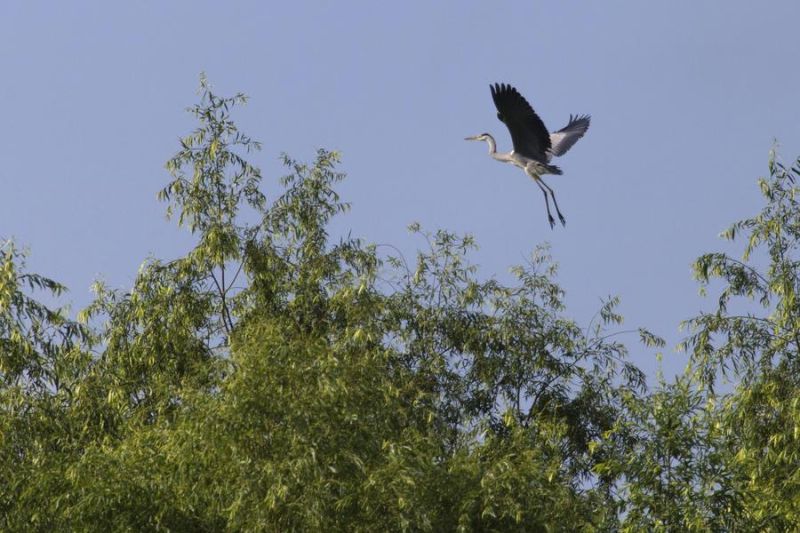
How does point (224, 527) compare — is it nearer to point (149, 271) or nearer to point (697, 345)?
point (149, 271)

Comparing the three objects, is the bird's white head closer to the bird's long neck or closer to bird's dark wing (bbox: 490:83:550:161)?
the bird's long neck

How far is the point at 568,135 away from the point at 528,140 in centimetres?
167

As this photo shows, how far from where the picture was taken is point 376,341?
15.9m

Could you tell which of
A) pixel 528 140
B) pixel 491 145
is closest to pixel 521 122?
pixel 528 140

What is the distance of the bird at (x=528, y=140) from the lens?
1571cm

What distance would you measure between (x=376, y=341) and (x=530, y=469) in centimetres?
447

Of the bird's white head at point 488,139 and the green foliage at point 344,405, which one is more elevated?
the bird's white head at point 488,139

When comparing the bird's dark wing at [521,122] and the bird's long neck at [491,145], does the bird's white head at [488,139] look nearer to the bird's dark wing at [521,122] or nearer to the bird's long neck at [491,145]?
the bird's long neck at [491,145]

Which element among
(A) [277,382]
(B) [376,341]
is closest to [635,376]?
(B) [376,341]

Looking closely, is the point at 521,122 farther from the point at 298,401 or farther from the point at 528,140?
the point at 298,401

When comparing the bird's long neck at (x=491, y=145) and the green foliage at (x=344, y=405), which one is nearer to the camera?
the green foliage at (x=344, y=405)

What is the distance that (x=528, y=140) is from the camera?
1631 cm

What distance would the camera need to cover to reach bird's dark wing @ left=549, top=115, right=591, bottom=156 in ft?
57.3

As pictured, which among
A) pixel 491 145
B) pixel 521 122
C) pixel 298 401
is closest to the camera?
pixel 298 401
